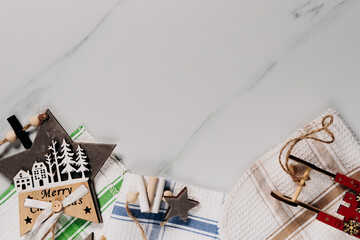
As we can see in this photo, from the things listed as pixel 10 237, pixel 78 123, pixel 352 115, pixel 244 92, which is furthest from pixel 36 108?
pixel 352 115

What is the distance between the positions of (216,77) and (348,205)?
0.86 feet

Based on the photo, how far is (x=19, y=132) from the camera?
25.0 inches

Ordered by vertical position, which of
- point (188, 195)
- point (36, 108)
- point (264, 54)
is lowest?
point (188, 195)

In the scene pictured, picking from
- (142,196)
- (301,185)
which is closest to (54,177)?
(142,196)

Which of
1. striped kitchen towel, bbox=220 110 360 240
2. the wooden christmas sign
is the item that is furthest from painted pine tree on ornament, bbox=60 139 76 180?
striped kitchen towel, bbox=220 110 360 240

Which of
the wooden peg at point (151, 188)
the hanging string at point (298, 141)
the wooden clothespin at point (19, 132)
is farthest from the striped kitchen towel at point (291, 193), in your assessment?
the wooden clothespin at point (19, 132)

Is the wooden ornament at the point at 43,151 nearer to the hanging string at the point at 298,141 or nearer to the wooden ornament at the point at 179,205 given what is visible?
the wooden ornament at the point at 179,205

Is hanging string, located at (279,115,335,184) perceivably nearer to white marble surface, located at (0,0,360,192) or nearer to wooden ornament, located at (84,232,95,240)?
white marble surface, located at (0,0,360,192)

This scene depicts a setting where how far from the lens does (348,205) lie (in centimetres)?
58

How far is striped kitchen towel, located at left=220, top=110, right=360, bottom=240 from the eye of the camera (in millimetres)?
587

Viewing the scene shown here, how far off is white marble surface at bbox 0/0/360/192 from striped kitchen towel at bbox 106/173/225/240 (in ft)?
0.08

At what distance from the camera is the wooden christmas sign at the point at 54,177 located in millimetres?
615

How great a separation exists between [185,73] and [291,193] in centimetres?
24

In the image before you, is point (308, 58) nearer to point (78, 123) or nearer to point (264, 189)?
point (264, 189)
